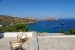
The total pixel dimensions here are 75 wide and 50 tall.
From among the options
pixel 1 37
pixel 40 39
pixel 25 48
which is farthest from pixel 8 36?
pixel 25 48

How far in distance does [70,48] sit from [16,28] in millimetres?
8301

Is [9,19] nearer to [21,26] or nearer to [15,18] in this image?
[15,18]

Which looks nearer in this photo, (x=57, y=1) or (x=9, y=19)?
(x=57, y=1)

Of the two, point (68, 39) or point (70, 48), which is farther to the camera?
point (68, 39)

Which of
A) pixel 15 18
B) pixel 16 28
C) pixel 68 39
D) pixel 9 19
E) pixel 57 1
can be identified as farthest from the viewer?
pixel 15 18

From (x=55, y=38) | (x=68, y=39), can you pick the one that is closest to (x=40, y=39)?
(x=55, y=38)

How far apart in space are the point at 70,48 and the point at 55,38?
6.38ft

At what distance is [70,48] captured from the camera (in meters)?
5.79

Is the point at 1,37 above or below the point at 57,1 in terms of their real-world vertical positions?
below

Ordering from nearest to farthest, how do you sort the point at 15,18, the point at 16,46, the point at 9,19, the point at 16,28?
1. the point at 16,46
2. the point at 16,28
3. the point at 9,19
4. the point at 15,18

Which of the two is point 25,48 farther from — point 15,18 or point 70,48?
point 15,18

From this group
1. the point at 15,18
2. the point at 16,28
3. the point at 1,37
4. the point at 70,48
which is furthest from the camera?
the point at 15,18

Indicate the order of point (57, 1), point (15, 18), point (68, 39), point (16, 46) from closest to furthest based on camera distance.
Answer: point (16, 46) → point (68, 39) → point (57, 1) → point (15, 18)

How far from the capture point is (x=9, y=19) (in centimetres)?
6444
